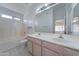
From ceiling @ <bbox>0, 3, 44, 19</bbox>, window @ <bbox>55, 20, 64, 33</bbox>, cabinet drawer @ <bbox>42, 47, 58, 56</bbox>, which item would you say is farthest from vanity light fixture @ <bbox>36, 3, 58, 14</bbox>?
cabinet drawer @ <bbox>42, 47, 58, 56</bbox>

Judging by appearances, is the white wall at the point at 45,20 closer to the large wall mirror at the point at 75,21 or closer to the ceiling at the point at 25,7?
the ceiling at the point at 25,7

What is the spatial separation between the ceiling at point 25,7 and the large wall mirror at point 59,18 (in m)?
0.39

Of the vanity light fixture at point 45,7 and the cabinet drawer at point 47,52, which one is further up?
the vanity light fixture at point 45,7

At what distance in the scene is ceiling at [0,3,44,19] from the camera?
61.3 inches

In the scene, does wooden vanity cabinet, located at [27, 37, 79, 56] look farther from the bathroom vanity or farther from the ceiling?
the ceiling

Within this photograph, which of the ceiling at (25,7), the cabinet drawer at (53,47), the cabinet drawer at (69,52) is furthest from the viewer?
the ceiling at (25,7)

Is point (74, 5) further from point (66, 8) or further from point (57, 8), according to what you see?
point (57, 8)

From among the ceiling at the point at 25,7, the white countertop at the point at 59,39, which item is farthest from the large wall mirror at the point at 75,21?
the ceiling at the point at 25,7

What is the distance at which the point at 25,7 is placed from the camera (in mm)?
1651

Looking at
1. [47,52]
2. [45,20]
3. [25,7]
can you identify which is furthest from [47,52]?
[25,7]

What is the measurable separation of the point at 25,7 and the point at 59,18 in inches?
28.4

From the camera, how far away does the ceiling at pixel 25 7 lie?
1556mm

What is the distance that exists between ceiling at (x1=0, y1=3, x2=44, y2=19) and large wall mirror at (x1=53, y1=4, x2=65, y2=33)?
0.39m

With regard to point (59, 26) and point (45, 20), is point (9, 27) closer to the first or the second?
point (45, 20)
